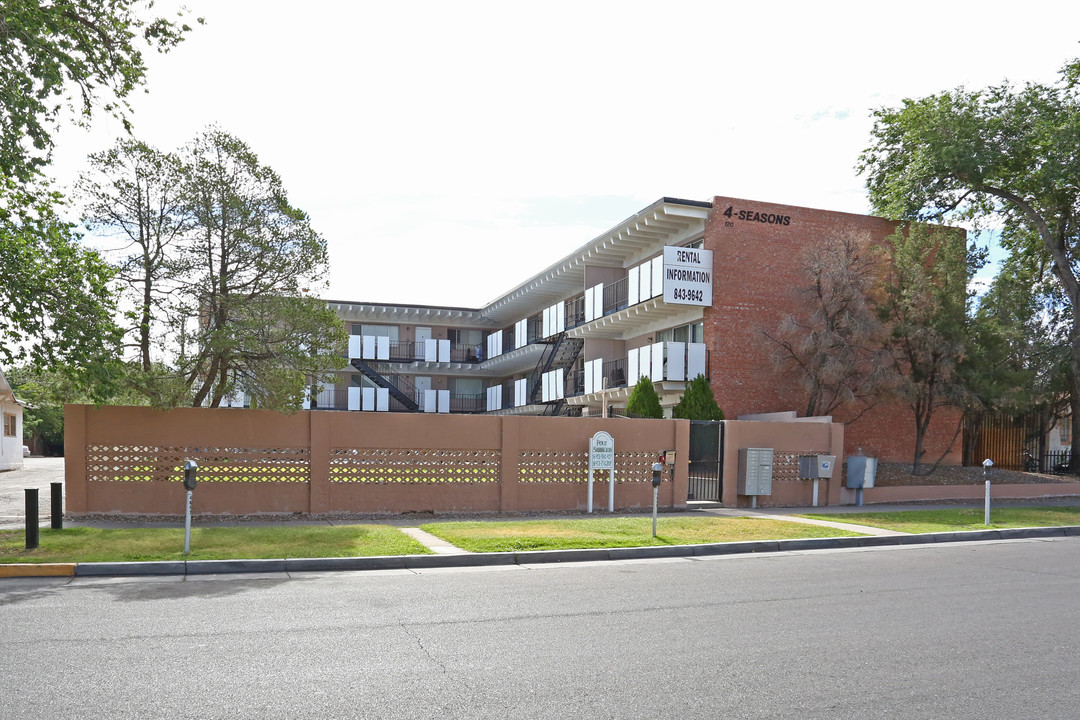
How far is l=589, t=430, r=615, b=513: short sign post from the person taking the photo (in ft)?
59.6

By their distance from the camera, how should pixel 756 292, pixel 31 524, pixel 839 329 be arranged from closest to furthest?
pixel 31 524
pixel 839 329
pixel 756 292

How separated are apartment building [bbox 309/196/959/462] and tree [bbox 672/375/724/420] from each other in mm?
1424

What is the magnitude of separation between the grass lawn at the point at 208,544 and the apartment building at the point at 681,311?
10.6 m

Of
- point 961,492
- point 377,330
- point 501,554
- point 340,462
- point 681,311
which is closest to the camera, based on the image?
point 501,554

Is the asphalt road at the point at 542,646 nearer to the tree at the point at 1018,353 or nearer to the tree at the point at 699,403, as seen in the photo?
the tree at the point at 699,403

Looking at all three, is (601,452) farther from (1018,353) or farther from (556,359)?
(556,359)

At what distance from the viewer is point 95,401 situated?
560 inches

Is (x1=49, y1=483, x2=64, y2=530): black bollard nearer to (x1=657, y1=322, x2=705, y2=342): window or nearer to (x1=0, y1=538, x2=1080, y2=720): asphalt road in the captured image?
(x1=0, y1=538, x2=1080, y2=720): asphalt road

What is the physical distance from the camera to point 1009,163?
92.9 feet

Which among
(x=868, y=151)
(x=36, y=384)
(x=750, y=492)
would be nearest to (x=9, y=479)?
(x=36, y=384)

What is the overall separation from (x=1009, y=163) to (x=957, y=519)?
1558 cm

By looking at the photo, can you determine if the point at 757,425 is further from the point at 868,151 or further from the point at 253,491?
the point at 868,151

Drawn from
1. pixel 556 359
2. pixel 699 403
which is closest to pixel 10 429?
pixel 556 359

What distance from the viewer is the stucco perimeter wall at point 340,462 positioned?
15.8 metres
